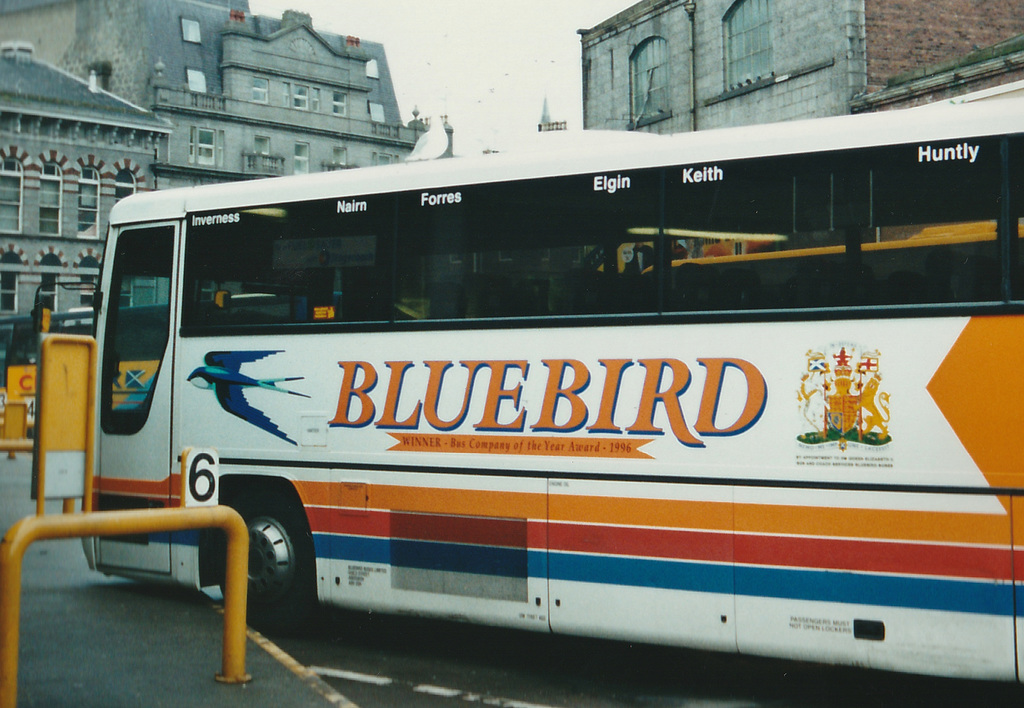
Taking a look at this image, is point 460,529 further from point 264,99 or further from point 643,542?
point 264,99

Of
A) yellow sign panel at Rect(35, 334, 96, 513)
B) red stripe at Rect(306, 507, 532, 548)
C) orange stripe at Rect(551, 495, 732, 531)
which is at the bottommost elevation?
red stripe at Rect(306, 507, 532, 548)

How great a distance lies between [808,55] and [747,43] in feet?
6.96

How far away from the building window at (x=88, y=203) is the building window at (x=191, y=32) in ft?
29.1

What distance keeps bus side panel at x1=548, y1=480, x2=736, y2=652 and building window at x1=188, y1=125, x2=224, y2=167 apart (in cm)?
4543

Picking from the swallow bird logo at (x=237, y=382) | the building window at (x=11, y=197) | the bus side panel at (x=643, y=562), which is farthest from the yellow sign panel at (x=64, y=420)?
the building window at (x=11, y=197)

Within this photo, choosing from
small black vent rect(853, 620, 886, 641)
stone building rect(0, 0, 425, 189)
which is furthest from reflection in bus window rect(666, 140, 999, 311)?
stone building rect(0, 0, 425, 189)

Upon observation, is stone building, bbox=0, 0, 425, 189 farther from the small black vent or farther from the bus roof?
the small black vent

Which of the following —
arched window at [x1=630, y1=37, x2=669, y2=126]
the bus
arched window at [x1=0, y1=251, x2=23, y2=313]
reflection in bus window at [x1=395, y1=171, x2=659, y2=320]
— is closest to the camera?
the bus

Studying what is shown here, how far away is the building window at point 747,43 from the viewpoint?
24156mm

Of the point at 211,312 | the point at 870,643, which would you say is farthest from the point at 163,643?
the point at 870,643

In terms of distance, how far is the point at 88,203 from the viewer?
4547cm

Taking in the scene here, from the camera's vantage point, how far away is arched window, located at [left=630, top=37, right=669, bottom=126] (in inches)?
1069

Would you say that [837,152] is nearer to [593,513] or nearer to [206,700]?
→ [593,513]

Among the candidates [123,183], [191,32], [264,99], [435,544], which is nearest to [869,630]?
[435,544]
